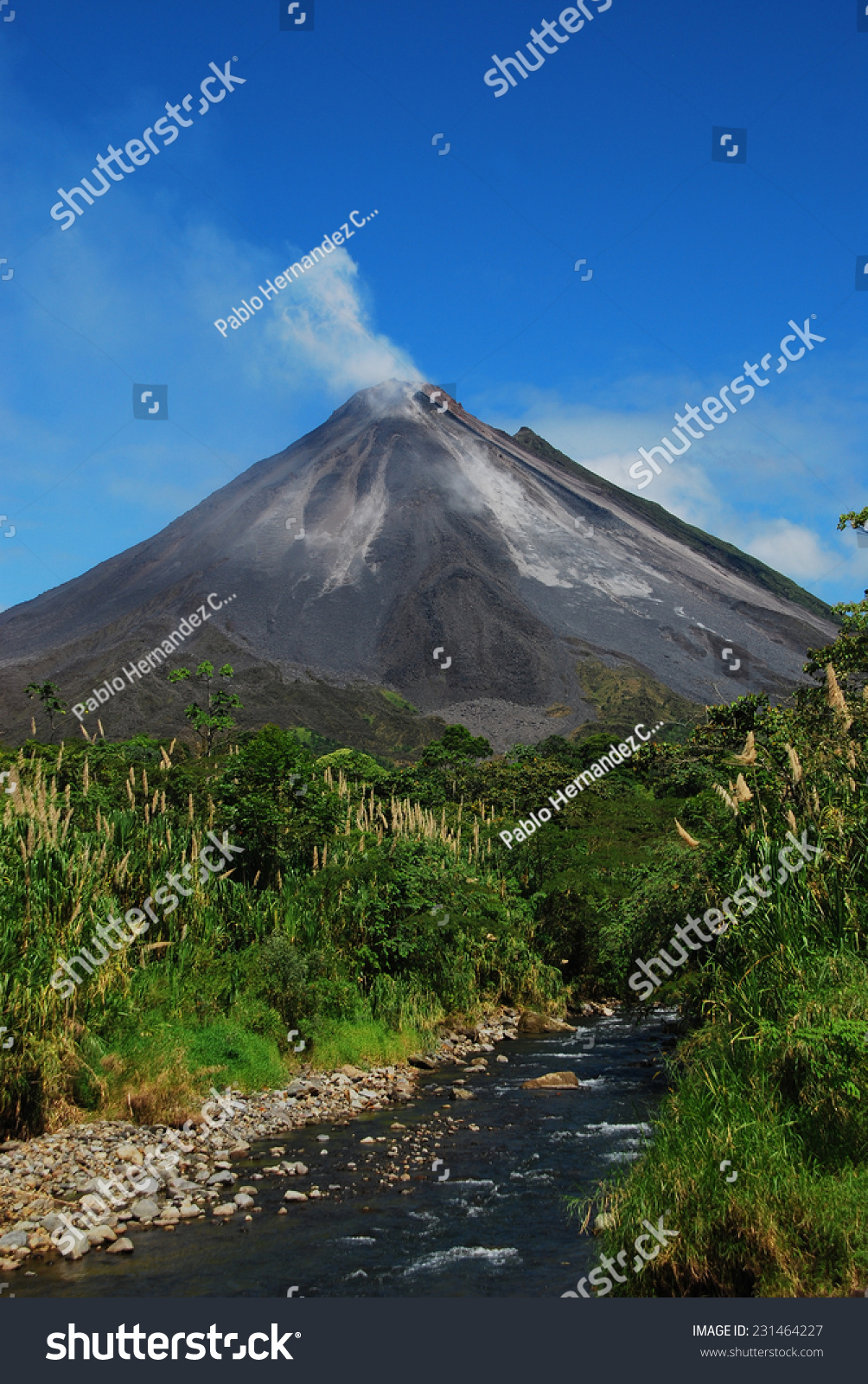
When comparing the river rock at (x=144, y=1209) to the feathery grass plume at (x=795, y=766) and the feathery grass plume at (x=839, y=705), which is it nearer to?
the feathery grass plume at (x=795, y=766)

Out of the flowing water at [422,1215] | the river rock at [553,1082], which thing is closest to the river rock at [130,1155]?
the flowing water at [422,1215]

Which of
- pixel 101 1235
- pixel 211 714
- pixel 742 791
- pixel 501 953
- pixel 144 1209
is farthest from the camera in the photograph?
pixel 211 714

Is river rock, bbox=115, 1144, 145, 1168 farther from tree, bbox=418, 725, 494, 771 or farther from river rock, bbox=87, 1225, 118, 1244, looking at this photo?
tree, bbox=418, 725, 494, 771

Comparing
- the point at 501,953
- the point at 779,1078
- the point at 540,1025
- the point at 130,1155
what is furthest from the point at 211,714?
the point at 779,1078

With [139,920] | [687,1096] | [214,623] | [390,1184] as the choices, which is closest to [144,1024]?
[139,920]

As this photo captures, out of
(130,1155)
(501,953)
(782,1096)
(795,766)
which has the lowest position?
(130,1155)

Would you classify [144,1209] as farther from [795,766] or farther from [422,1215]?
[795,766]

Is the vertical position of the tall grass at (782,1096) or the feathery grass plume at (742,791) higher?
the feathery grass plume at (742,791)
